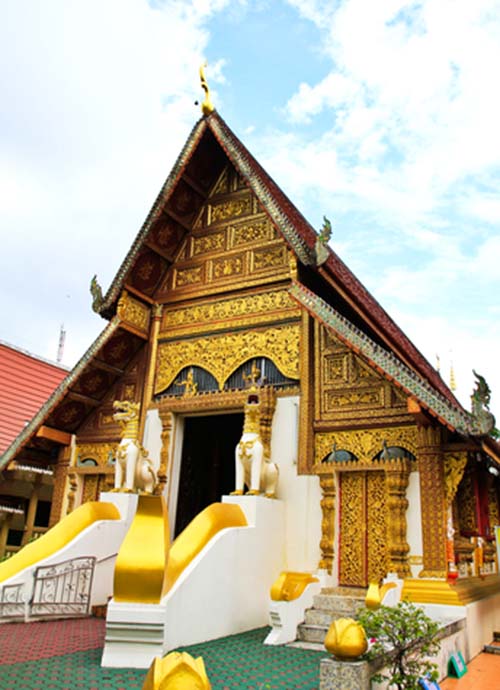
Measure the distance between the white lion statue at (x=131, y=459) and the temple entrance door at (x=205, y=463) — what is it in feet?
2.96

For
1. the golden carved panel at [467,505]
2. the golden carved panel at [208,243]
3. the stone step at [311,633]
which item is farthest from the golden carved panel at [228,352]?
the stone step at [311,633]

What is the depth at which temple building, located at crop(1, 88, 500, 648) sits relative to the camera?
5.41 metres

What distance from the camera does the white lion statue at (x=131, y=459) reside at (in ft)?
21.1

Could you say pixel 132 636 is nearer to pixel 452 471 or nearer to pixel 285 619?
pixel 285 619

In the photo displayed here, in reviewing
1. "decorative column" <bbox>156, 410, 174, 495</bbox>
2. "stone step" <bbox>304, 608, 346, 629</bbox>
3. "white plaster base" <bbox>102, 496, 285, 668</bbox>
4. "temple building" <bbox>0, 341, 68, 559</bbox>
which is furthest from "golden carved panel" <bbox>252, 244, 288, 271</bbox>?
"stone step" <bbox>304, 608, 346, 629</bbox>

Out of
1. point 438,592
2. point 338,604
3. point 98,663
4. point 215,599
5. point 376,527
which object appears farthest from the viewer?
point 376,527

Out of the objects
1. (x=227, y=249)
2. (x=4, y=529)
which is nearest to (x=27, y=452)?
(x=4, y=529)

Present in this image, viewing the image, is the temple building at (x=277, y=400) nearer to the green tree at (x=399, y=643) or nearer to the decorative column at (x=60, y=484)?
the decorative column at (x=60, y=484)

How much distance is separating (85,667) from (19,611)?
164 centimetres

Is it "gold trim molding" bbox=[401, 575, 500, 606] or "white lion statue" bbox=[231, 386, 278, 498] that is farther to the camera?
"white lion statue" bbox=[231, 386, 278, 498]

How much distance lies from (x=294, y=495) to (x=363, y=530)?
2.60 feet

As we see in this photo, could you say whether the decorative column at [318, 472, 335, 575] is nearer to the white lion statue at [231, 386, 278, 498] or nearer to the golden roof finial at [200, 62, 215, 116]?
the white lion statue at [231, 386, 278, 498]

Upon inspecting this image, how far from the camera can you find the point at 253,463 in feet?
19.5

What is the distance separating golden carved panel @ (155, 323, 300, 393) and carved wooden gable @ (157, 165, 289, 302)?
0.65 meters
